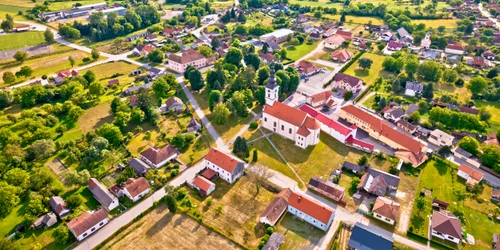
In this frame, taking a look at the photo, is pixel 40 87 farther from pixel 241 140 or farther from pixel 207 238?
pixel 207 238

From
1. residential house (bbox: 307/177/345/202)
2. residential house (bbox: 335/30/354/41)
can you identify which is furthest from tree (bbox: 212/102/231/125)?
residential house (bbox: 335/30/354/41)

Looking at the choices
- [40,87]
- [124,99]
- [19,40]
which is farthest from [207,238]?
[19,40]

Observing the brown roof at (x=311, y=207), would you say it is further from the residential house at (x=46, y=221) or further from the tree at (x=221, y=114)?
the residential house at (x=46, y=221)

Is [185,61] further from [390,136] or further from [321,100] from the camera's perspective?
[390,136]

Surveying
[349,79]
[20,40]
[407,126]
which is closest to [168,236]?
[407,126]

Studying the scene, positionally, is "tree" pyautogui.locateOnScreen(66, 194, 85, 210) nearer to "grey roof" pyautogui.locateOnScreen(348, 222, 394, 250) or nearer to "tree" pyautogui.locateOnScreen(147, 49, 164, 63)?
"grey roof" pyautogui.locateOnScreen(348, 222, 394, 250)

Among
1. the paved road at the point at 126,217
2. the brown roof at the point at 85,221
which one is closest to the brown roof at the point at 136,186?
the paved road at the point at 126,217

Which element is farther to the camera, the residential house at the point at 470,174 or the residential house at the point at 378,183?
the residential house at the point at 470,174
